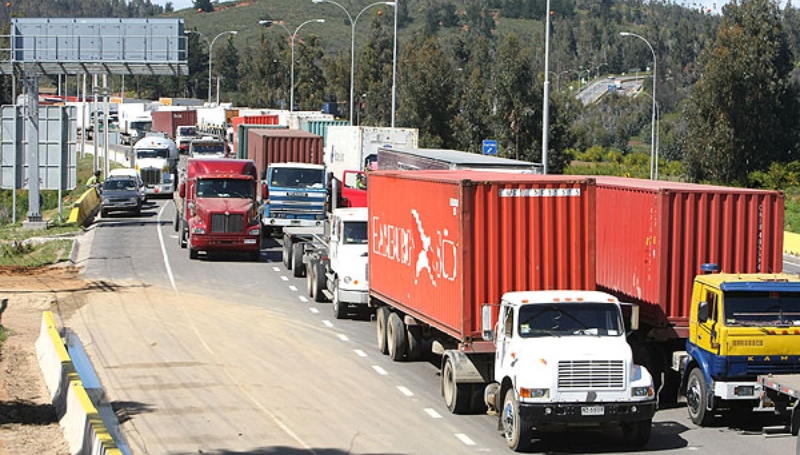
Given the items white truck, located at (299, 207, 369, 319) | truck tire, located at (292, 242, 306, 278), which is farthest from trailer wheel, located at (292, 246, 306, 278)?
white truck, located at (299, 207, 369, 319)

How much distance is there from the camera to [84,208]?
52219 millimetres

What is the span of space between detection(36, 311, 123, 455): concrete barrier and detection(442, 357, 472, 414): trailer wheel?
5174mm

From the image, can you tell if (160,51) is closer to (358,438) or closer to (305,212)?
(305,212)

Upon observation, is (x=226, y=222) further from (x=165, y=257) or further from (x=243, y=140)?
(x=243, y=140)

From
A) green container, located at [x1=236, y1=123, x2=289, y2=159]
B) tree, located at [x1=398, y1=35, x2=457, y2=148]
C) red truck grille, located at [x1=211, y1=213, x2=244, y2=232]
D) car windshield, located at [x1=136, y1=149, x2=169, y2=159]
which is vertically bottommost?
red truck grille, located at [x1=211, y1=213, x2=244, y2=232]

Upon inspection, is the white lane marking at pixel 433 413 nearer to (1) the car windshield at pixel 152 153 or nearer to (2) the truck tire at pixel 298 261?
(2) the truck tire at pixel 298 261

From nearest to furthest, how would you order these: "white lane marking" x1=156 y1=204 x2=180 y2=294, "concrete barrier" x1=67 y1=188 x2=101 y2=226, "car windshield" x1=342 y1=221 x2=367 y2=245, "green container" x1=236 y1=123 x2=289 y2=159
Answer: "car windshield" x1=342 y1=221 x2=367 y2=245
"white lane marking" x1=156 y1=204 x2=180 y2=294
"concrete barrier" x1=67 y1=188 x2=101 y2=226
"green container" x1=236 y1=123 x2=289 y2=159

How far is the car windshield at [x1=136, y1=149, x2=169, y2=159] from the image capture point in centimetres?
6153

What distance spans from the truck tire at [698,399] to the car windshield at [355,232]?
411 inches

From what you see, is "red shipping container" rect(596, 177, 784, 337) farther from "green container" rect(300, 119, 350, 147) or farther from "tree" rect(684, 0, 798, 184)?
"tree" rect(684, 0, 798, 184)

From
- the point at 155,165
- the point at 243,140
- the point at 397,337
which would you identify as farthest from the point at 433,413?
the point at 155,165

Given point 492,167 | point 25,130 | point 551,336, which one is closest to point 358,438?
point 551,336

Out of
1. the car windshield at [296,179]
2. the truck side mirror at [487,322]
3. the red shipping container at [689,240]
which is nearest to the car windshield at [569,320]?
the truck side mirror at [487,322]

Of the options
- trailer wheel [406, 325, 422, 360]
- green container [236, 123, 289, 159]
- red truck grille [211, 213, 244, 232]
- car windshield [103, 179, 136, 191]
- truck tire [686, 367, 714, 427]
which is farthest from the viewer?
green container [236, 123, 289, 159]
